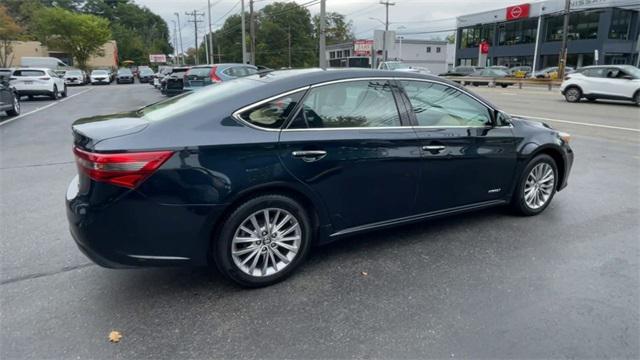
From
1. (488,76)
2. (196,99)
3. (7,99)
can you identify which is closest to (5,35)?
(7,99)

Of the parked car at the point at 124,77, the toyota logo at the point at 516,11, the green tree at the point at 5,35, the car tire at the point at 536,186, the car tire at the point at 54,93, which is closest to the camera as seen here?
the car tire at the point at 536,186

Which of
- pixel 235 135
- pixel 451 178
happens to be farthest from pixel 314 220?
pixel 451 178

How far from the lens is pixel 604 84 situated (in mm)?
17094

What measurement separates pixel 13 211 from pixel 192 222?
331 cm

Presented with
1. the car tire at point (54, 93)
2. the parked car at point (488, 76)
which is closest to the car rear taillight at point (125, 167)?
the car tire at point (54, 93)

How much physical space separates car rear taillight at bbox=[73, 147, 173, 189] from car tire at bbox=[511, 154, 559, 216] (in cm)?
364

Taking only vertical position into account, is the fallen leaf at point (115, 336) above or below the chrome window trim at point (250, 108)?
below

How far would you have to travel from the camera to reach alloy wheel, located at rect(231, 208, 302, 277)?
3219 millimetres

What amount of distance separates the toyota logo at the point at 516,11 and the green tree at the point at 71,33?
53.9 m

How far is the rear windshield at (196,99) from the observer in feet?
11.0

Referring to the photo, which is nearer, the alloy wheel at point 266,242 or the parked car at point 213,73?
the alloy wheel at point 266,242

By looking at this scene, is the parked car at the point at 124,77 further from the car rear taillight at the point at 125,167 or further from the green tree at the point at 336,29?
the green tree at the point at 336,29

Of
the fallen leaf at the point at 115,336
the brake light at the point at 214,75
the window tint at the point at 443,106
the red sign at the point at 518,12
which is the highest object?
the red sign at the point at 518,12

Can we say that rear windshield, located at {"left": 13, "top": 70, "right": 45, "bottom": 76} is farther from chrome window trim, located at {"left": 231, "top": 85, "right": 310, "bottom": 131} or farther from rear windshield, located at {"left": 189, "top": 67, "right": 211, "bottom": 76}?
chrome window trim, located at {"left": 231, "top": 85, "right": 310, "bottom": 131}
